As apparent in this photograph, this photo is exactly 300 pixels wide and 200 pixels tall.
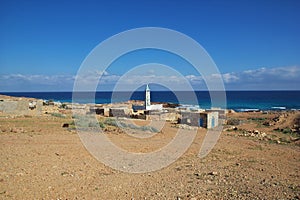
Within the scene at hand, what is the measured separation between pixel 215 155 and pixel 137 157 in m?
2.75

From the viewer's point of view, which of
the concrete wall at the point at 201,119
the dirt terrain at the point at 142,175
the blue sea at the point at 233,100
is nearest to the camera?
the dirt terrain at the point at 142,175

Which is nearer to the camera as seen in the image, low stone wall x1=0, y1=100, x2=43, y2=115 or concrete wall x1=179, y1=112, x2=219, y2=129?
concrete wall x1=179, y1=112, x2=219, y2=129

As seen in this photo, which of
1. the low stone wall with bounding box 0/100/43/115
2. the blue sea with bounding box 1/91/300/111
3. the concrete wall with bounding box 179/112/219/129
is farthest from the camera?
the blue sea with bounding box 1/91/300/111

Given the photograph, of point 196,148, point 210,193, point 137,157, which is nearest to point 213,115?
point 196,148

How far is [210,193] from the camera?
5.39m

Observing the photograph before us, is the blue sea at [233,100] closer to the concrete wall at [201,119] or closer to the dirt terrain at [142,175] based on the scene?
the concrete wall at [201,119]

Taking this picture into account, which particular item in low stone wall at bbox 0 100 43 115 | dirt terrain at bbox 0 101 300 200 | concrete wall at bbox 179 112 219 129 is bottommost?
dirt terrain at bbox 0 101 300 200

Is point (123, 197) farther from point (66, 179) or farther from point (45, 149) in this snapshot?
point (45, 149)

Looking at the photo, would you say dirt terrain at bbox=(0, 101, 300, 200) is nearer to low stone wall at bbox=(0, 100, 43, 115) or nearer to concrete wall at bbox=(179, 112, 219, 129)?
concrete wall at bbox=(179, 112, 219, 129)

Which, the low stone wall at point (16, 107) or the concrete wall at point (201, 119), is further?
the low stone wall at point (16, 107)

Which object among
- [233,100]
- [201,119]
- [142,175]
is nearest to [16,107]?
[201,119]

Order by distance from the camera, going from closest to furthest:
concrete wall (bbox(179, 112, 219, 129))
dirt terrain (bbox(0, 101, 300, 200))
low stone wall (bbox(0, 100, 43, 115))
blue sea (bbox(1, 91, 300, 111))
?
dirt terrain (bbox(0, 101, 300, 200)) < concrete wall (bbox(179, 112, 219, 129)) < low stone wall (bbox(0, 100, 43, 115)) < blue sea (bbox(1, 91, 300, 111))

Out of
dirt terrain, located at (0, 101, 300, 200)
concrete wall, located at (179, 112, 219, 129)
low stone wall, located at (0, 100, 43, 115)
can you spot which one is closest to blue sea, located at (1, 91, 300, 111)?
low stone wall, located at (0, 100, 43, 115)

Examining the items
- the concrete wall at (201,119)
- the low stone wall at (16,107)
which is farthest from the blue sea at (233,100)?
the concrete wall at (201,119)
